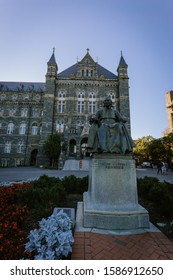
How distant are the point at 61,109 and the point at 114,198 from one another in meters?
30.5

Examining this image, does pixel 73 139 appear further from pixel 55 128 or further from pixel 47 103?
pixel 47 103

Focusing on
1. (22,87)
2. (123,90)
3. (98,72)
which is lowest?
(123,90)

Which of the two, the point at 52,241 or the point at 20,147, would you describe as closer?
the point at 52,241

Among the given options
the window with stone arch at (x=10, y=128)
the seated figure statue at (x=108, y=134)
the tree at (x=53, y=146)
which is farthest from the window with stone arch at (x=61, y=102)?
the seated figure statue at (x=108, y=134)

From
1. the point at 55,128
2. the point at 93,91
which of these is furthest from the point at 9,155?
the point at 93,91

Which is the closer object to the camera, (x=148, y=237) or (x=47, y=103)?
(x=148, y=237)

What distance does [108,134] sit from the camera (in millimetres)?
3932

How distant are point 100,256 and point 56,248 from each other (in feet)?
2.64

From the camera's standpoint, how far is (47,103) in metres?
31.1

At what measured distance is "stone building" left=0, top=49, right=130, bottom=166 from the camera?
30.4m

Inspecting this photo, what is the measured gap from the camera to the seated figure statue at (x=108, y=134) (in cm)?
374

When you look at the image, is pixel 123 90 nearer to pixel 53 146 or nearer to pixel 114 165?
pixel 53 146

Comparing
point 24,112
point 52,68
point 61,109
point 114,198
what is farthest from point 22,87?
point 114,198

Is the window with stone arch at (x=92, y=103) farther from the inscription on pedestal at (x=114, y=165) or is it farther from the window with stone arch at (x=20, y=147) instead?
the inscription on pedestal at (x=114, y=165)
